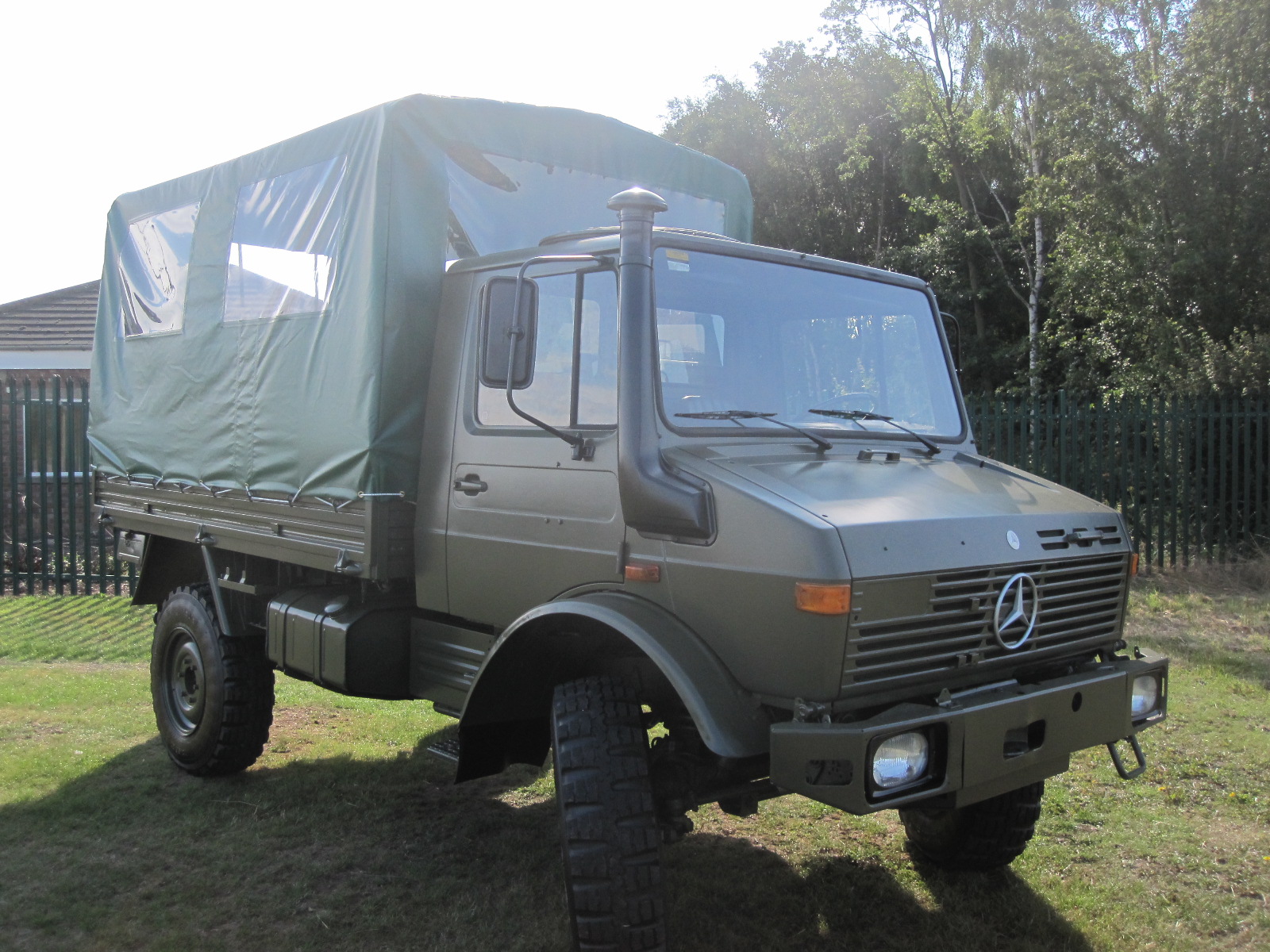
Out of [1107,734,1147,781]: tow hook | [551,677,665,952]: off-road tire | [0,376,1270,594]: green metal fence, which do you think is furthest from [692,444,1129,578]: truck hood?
[0,376,1270,594]: green metal fence

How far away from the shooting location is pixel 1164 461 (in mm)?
11906

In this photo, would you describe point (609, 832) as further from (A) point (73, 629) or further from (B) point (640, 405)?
(A) point (73, 629)

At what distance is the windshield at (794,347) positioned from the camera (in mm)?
3533

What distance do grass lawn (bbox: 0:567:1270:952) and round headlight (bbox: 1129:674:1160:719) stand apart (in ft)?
2.78

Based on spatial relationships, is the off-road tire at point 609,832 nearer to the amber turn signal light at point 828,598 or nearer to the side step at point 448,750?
the amber turn signal light at point 828,598

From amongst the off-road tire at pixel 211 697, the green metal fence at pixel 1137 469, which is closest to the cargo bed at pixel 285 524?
the off-road tire at pixel 211 697

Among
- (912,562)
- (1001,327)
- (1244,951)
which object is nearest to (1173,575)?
(1244,951)

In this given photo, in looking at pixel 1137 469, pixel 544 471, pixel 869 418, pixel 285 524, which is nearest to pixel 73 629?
pixel 285 524

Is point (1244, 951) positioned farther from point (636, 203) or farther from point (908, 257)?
point (908, 257)

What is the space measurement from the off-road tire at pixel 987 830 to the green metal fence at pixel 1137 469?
8.18 meters

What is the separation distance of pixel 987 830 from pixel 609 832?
6.04 feet

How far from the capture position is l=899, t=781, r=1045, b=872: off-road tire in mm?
4121

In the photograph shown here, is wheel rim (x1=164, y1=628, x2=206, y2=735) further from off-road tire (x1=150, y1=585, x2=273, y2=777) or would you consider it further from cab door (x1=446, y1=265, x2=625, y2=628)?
cab door (x1=446, y1=265, x2=625, y2=628)

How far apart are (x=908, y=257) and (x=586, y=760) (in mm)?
23009
